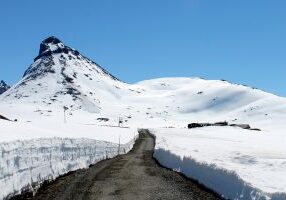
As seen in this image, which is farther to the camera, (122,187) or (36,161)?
(36,161)

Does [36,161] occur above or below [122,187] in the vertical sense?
above

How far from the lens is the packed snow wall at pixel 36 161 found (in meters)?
17.2

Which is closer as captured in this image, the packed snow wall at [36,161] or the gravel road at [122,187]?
the packed snow wall at [36,161]

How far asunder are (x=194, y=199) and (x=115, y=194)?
2.99m

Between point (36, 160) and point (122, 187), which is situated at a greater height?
point (36, 160)

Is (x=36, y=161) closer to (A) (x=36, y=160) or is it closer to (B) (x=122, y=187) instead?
(A) (x=36, y=160)

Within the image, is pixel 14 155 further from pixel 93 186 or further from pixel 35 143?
pixel 93 186

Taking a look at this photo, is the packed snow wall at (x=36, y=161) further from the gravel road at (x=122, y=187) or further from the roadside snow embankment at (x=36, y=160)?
the gravel road at (x=122, y=187)

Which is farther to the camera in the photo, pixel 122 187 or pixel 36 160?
pixel 36 160

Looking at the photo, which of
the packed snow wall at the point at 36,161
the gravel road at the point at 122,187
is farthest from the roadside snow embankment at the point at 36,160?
the gravel road at the point at 122,187

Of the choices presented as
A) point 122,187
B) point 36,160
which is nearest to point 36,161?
point 36,160

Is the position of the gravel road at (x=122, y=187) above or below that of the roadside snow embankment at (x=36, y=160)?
below

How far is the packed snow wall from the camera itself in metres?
17.2

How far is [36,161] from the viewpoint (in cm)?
2123
